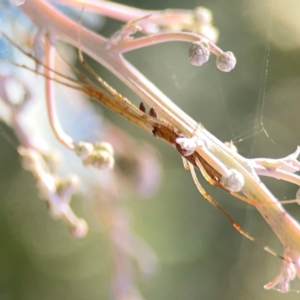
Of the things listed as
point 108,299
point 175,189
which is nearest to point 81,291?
point 108,299

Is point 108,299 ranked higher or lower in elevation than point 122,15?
lower

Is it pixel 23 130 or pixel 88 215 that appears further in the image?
pixel 88 215

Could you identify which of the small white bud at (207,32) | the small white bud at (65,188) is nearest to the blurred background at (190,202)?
the small white bud at (207,32)

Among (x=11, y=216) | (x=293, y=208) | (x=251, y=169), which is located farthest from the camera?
(x=11, y=216)

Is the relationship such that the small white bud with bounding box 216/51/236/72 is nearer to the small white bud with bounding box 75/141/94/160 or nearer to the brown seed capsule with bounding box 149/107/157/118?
the brown seed capsule with bounding box 149/107/157/118

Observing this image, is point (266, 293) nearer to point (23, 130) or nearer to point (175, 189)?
point (175, 189)

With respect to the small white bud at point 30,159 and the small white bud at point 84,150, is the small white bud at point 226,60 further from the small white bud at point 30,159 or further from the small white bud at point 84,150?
the small white bud at point 30,159

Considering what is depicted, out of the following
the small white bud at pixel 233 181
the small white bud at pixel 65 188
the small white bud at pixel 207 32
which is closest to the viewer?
the small white bud at pixel 233 181

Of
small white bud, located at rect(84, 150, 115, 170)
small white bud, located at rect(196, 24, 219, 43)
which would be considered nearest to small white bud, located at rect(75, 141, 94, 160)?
small white bud, located at rect(84, 150, 115, 170)
